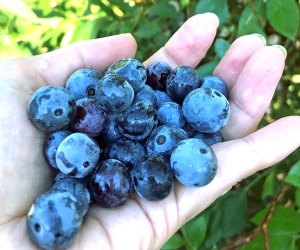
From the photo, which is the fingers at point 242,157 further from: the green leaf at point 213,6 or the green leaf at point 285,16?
the green leaf at point 213,6

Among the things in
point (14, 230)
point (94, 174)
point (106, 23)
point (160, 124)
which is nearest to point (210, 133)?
point (160, 124)

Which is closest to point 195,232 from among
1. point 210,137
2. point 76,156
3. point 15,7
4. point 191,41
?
point 210,137

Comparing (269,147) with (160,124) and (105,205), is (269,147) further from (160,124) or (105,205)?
(105,205)

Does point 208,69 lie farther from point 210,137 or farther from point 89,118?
point 89,118

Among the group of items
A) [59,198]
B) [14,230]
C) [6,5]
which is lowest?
[14,230]

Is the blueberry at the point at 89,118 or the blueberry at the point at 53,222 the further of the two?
the blueberry at the point at 89,118

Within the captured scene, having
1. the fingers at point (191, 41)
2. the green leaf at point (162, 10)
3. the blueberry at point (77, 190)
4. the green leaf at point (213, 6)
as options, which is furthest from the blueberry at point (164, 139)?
the green leaf at point (162, 10)
